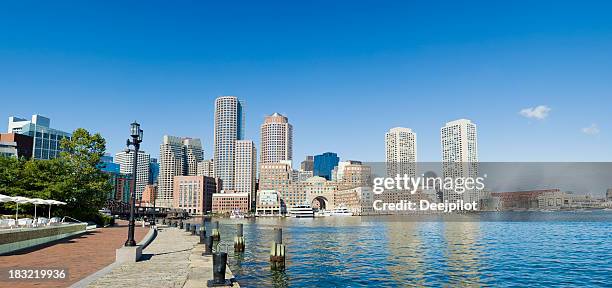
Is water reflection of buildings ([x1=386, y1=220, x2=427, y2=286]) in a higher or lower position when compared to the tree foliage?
lower

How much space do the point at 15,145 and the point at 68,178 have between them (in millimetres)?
133087

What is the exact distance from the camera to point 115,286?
18.2 m

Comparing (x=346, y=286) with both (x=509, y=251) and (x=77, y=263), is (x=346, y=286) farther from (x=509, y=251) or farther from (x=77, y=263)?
(x=509, y=251)

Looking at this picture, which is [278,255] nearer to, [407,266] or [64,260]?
[407,266]

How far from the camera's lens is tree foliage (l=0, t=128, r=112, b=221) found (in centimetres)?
5869

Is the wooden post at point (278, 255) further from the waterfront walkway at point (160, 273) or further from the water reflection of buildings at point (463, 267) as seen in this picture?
the water reflection of buildings at point (463, 267)

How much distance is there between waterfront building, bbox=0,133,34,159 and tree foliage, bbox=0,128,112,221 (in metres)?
112

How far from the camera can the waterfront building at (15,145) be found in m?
161

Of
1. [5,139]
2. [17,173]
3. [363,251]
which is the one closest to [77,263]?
[363,251]

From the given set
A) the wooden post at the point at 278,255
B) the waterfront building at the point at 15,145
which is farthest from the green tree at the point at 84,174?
the waterfront building at the point at 15,145

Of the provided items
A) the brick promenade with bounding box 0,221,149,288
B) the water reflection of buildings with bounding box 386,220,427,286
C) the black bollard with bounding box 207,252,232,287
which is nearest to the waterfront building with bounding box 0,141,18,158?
the brick promenade with bounding box 0,221,149,288

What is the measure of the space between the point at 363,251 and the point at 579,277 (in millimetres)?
21669

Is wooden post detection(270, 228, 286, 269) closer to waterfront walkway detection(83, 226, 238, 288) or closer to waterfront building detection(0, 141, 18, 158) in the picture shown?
waterfront walkway detection(83, 226, 238, 288)

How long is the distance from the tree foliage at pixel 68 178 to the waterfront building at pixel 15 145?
112423 mm
